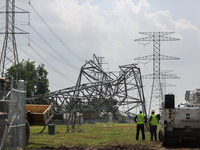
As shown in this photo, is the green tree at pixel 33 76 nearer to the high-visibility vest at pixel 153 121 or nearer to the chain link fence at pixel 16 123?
the high-visibility vest at pixel 153 121

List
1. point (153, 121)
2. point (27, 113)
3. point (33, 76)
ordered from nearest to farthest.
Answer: point (27, 113) → point (153, 121) → point (33, 76)

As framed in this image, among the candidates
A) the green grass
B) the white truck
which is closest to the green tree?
the green grass

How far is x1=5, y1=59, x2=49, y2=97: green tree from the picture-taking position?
67006 mm

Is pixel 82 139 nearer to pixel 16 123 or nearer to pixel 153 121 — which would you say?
pixel 153 121

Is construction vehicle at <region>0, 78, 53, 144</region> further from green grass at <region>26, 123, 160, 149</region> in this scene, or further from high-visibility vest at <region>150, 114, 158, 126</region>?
high-visibility vest at <region>150, 114, 158, 126</region>

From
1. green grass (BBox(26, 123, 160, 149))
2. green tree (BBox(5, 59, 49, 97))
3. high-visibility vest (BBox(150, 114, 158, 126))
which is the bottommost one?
green grass (BBox(26, 123, 160, 149))

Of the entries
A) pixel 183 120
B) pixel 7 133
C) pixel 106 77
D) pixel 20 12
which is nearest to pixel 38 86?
pixel 20 12

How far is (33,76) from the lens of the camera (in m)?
71.9

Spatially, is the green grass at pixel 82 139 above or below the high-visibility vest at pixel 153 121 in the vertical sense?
below

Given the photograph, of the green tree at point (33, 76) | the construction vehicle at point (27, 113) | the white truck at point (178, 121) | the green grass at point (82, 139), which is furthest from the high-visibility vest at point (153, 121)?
the green tree at point (33, 76)

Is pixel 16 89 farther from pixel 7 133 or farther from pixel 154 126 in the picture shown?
pixel 154 126

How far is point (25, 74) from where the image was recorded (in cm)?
6650

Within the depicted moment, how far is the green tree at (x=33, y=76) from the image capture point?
2638 inches

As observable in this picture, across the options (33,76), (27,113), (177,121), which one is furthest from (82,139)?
(33,76)
